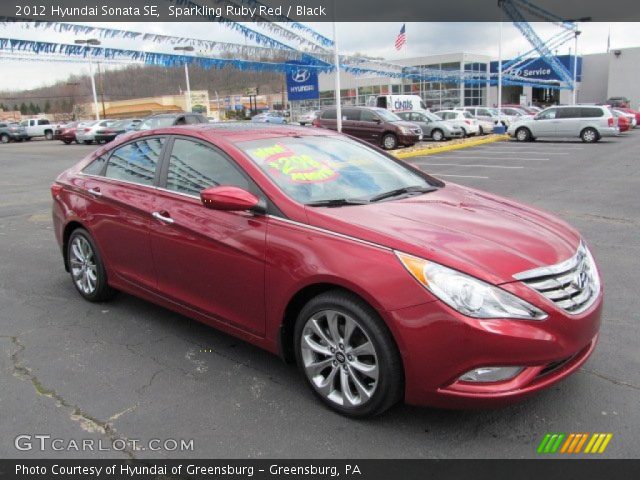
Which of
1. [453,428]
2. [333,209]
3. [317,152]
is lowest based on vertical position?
[453,428]

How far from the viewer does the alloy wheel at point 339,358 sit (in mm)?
2893

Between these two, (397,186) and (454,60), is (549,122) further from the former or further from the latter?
(454,60)

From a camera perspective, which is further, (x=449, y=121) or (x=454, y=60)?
(x=454, y=60)

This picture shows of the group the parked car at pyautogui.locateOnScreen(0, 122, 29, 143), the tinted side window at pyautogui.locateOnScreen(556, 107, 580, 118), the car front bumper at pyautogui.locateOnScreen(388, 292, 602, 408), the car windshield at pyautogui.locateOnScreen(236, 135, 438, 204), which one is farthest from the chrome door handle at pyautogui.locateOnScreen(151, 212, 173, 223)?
the parked car at pyautogui.locateOnScreen(0, 122, 29, 143)

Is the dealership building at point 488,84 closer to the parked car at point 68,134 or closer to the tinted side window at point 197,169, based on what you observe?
the parked car at point 68,134

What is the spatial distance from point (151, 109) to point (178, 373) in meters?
87.2

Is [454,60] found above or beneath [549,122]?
above

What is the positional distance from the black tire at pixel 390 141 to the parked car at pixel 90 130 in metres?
18.8

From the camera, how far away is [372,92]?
59969 millimetres

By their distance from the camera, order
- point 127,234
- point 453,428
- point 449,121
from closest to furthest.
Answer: point 453,428 < point 127,234 < point 449,121

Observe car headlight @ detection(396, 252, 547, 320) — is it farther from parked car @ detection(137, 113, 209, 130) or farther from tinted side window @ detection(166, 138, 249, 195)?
parked car @ detection(137, 113, 209, 130)

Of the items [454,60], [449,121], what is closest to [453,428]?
[449,121]

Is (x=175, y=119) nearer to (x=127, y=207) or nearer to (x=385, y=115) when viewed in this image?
(x=385, y=115)

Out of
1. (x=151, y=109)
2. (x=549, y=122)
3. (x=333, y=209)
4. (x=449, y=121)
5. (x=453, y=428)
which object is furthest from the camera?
(x=151, y=109)
